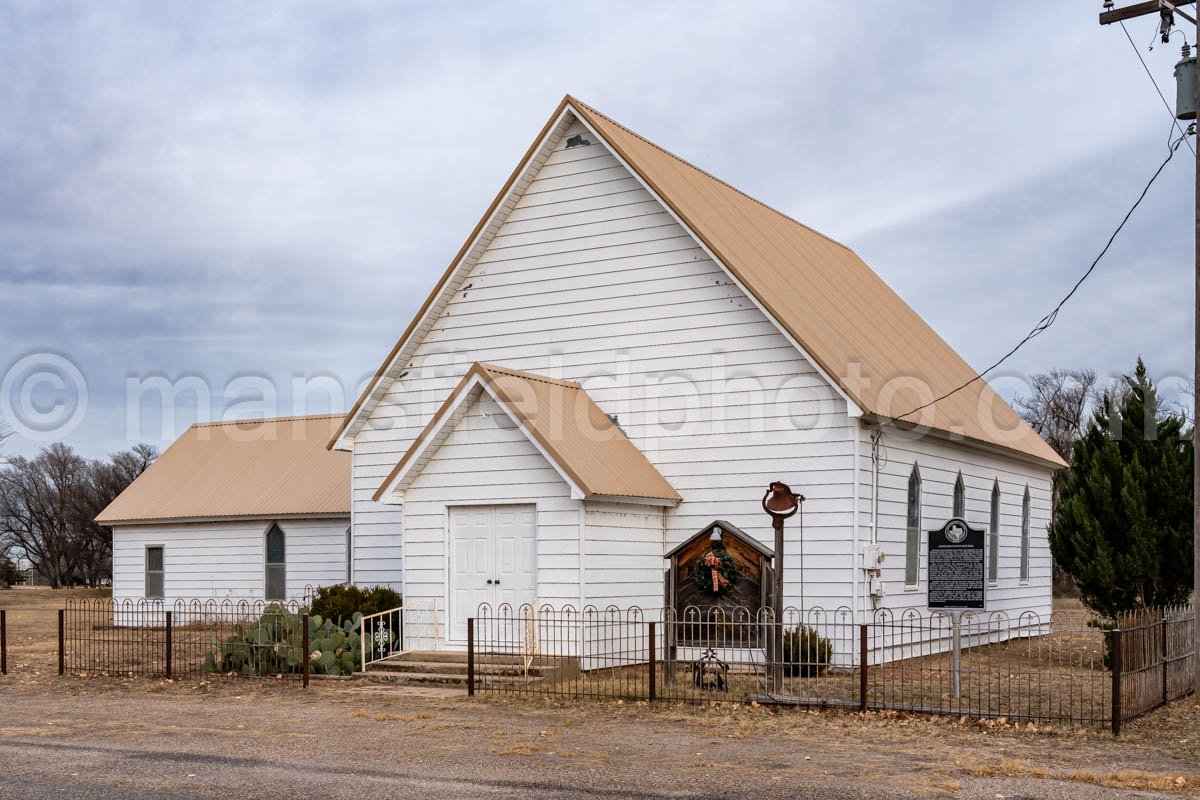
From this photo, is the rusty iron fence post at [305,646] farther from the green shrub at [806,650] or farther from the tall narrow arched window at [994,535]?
the tall narrow arched window at [994,535]

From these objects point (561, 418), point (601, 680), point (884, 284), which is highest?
point (884, 284)

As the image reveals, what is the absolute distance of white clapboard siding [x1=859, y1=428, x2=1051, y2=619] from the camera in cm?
2233

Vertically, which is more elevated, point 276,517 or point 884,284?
point 884,284

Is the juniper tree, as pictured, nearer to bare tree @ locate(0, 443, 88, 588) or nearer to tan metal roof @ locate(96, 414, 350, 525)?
tan metal roof @ locate(96, 414, 350, 525)

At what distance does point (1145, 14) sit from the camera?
18.7 metres

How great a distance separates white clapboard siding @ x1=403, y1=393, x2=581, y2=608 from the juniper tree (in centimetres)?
982

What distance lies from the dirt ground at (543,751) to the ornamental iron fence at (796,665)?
21.6 inches

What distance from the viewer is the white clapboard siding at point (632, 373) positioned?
69.4 feet

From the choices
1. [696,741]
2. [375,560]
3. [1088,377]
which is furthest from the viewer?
[1088,377]

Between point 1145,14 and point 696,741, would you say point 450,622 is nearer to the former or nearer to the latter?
point 696,741

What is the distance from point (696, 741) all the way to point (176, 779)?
5391 mm

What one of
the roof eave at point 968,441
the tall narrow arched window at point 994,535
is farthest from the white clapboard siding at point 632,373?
the tall narrow arched window at point 994,535

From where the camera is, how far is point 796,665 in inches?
762

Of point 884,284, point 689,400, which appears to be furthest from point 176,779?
point 884,284
